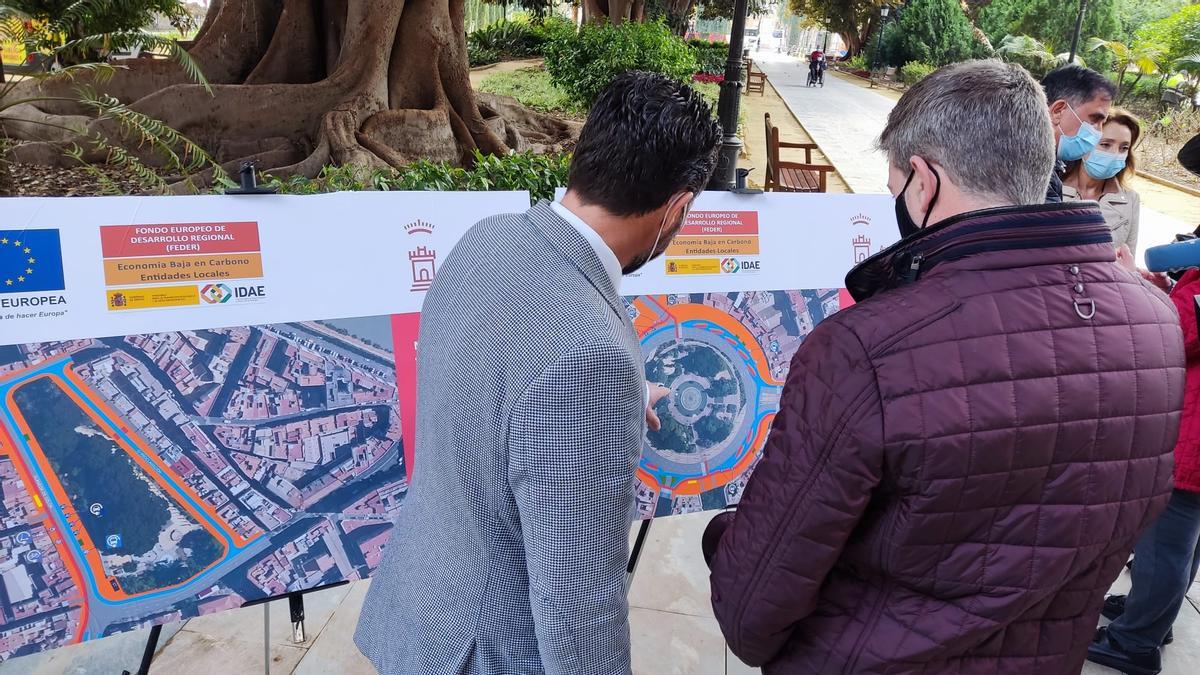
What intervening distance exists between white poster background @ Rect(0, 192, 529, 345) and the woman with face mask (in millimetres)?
2616

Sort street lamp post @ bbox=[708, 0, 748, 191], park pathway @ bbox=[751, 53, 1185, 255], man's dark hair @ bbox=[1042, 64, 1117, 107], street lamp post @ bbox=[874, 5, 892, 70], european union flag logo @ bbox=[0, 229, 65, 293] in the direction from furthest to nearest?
street lamp post @ bbox=[874, 5, 892, 70]
park pathway @ bbox=[751, 53, 1185, 255]
street lamp post @ bbox=[708, 0, 748, 191]
man's dark hair @ bbox=[1042, 64, 1117, 107]
european union flag logo @ bbox=[0, 229, 65, 293]

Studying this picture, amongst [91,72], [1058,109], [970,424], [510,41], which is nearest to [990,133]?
[970,424]

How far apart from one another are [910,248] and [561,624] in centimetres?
83

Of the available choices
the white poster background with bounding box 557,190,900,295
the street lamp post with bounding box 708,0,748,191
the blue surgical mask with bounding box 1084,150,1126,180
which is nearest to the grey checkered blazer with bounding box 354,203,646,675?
the white poster background with bounding box 557,190,900,295

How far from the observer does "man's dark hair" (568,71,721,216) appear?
1.18 m

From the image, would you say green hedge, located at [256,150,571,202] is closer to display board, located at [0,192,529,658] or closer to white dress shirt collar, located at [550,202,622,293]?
display board, located at [0,192,529,658]

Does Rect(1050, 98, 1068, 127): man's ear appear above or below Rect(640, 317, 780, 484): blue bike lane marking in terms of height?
above

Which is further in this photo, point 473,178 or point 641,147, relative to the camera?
point 473,178

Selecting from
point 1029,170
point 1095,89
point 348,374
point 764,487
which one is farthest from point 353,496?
point 1095,89

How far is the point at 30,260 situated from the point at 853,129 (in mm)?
20227

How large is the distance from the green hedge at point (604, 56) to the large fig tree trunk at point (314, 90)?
5.66m

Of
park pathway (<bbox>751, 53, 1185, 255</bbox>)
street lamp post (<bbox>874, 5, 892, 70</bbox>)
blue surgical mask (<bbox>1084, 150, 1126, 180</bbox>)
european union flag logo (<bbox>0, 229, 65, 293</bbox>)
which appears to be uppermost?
street lamp post (<bbox>874, 5, 892, 70</bbox>)

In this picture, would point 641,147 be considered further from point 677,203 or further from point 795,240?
point 795,240

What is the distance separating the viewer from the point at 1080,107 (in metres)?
3.21
